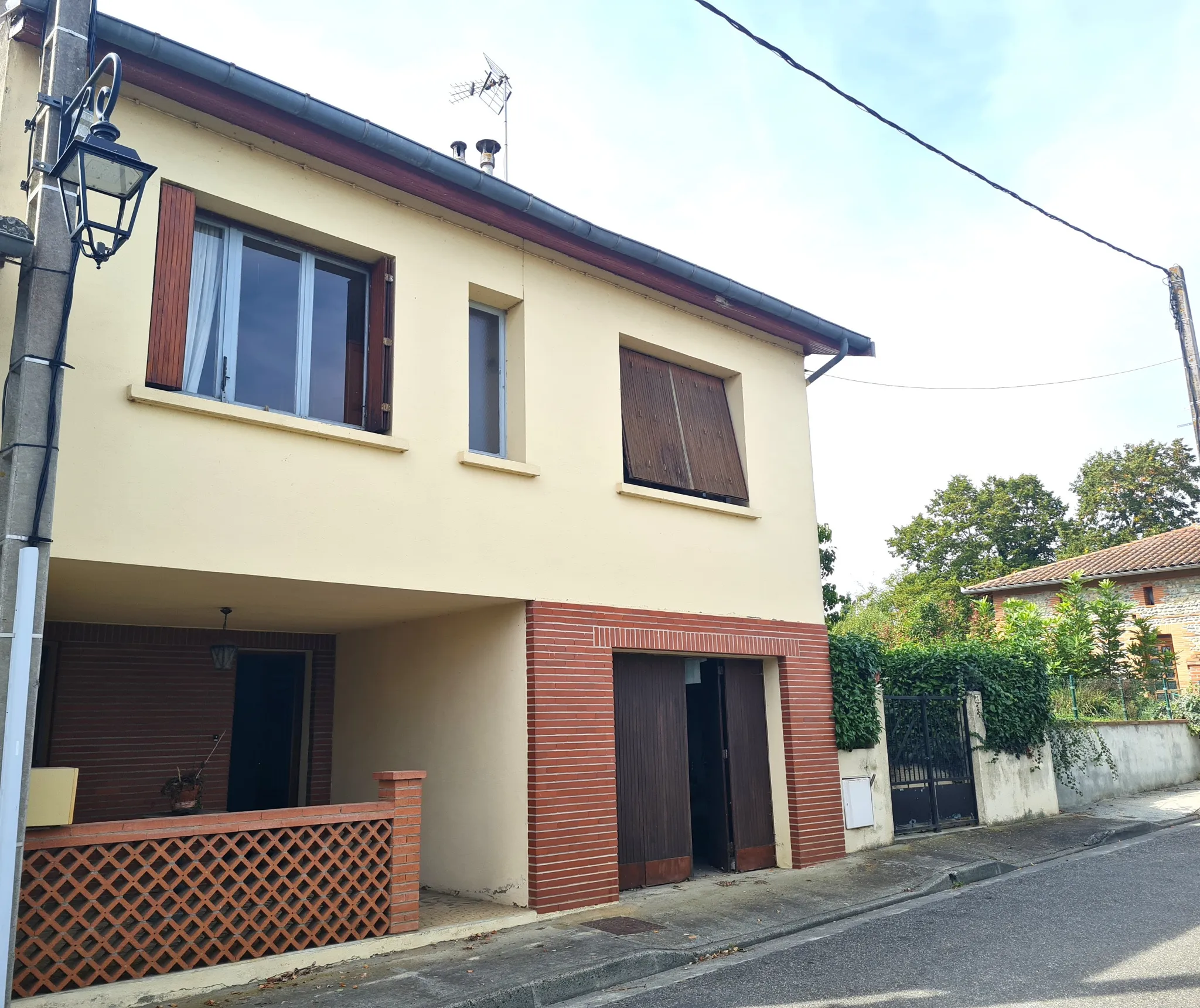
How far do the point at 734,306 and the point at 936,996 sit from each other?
7.02 metres

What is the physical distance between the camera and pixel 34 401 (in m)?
5.07

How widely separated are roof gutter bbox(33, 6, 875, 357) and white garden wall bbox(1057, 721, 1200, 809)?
923 centimetres

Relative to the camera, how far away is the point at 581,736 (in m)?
8.15

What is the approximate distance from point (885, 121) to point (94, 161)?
6622mm

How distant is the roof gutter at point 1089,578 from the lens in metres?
23.9

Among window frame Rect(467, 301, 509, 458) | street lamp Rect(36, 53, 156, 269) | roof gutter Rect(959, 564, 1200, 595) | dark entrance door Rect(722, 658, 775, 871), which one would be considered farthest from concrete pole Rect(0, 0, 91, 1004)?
roof gutter Rect(959, 564, 1200, 595)

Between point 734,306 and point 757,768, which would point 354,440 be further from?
point 757,768

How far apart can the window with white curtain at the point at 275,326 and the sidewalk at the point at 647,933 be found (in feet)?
13.3

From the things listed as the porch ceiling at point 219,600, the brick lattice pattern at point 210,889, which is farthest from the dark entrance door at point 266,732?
the brick lattice pattern at point 210,889

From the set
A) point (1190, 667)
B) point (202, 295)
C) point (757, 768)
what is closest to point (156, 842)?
point (202, 295)

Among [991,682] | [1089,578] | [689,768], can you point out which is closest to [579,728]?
[689,768]

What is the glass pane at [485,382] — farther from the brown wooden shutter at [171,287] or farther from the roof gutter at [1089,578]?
the roof gutter at [1089,578]

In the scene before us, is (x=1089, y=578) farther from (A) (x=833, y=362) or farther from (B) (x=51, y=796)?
(B) (x=51, y=796)

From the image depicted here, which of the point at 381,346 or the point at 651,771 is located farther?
the point at 651,771
